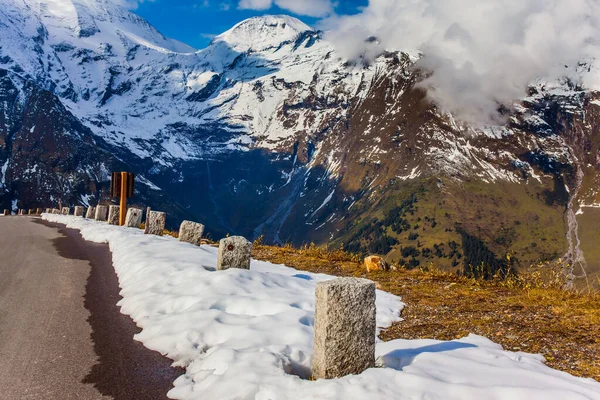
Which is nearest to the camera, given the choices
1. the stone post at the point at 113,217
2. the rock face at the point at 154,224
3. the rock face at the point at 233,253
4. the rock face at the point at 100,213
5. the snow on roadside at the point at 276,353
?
the snow on roadside at the point at 276,353

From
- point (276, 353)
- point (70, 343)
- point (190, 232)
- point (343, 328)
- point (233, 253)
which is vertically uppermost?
point (190, 232)

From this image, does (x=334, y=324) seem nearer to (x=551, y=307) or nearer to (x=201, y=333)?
(x=201, y=333)

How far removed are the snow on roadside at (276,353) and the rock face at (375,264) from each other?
347cm

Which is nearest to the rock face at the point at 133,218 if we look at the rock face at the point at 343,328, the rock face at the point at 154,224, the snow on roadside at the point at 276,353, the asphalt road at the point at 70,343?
the rock face at the point at 154,224

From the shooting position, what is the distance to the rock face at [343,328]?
591 cm

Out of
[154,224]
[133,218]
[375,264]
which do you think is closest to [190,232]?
[154,224]

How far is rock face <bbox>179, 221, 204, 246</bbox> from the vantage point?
16.8 meters

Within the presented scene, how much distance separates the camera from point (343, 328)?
19.6 feet

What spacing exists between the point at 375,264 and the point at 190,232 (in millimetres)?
6764

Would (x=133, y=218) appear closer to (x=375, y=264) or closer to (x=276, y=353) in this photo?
(x=375, y=264)

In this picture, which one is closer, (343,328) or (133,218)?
(343,328)

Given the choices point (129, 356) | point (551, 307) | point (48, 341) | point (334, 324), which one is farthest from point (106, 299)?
point (551, 307)

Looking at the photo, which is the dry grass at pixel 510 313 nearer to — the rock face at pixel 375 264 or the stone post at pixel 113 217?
the rock face at pixel 375 264

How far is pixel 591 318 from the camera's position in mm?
8445
